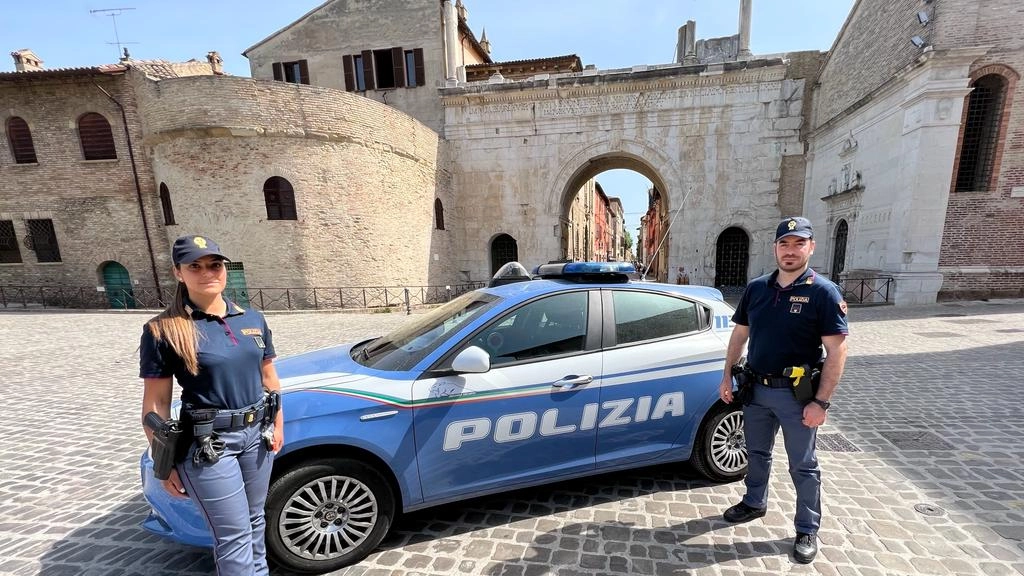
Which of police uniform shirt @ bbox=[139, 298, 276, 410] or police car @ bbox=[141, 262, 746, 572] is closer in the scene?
police uniform shirt @ bbox=[139, 298, 276, 410]

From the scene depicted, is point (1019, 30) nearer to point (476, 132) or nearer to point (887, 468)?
point (887, 468)

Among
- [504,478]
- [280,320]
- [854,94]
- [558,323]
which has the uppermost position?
[854,94]

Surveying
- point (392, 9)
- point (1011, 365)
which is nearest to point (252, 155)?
point (392, 9)

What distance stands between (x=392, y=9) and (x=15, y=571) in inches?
940

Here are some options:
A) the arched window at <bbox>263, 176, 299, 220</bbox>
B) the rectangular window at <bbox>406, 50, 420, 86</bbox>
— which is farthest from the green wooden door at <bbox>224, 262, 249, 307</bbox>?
the rectangular window at <bbox>406, 50, 420, 86</bbox>

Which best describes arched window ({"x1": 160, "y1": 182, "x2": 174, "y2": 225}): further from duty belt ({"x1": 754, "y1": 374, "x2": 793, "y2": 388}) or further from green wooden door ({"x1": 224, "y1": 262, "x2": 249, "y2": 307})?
duty belt ({"x1": 754, "y1": 374, "x2": 793, "y2": 388})

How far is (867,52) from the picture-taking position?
13891 mm

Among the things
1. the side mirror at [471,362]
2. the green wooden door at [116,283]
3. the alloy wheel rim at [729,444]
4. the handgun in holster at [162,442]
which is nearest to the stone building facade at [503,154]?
the green wooden door at [116,283]

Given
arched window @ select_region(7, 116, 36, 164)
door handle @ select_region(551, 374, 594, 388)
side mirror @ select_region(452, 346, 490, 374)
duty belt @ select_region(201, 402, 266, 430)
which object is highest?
arched window @ select_region(7, 116, 36, 164)

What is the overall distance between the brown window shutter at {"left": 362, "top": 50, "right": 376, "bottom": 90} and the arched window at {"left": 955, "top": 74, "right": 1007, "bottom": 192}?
24233 mm

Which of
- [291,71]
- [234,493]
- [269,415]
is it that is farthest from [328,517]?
[291,71]

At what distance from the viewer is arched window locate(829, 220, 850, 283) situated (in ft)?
49.4

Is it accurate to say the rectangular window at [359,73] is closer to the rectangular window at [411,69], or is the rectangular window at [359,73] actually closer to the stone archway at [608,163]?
the rectangular window at [411,69]

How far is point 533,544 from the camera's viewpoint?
101 inches
